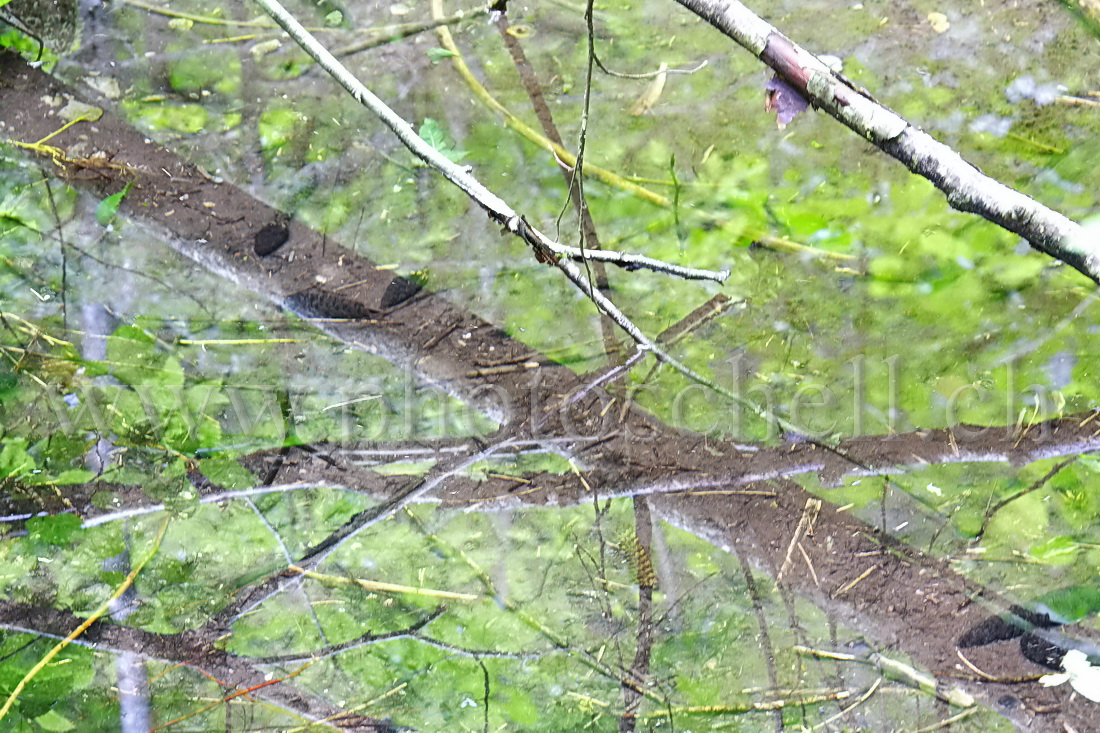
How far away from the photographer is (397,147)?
2172 mm

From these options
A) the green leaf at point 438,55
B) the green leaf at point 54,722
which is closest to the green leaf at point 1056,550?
the green leaf at point 54,722

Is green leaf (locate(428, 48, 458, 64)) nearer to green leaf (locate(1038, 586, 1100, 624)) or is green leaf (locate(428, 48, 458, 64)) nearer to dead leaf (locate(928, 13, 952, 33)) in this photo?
dead leaf (locate(928, 13, 952, 33))

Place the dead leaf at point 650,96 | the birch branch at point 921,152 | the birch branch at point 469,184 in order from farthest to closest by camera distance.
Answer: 1. the dead leaf at point 650,96
2. the birch branch at point 469,184
3. the birch branch at point 921,152

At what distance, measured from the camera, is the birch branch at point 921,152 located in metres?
0.95

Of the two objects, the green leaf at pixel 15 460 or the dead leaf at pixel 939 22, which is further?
the dead leaf at pixel 939 22

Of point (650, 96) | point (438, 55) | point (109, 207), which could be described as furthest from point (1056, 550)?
point (109, 207)

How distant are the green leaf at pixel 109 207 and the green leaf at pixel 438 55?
2.89ft

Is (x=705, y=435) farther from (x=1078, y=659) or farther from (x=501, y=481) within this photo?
(x=1078, y=659)

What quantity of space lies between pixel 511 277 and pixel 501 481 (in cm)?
52

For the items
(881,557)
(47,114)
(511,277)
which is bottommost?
(881,557)

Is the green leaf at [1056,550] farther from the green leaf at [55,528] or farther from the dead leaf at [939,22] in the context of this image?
the green leaf at [55,528]

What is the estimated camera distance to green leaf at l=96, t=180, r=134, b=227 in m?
2.03

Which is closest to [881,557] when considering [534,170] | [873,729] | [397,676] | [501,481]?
[873,729]

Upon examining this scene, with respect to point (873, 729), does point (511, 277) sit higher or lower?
higher
